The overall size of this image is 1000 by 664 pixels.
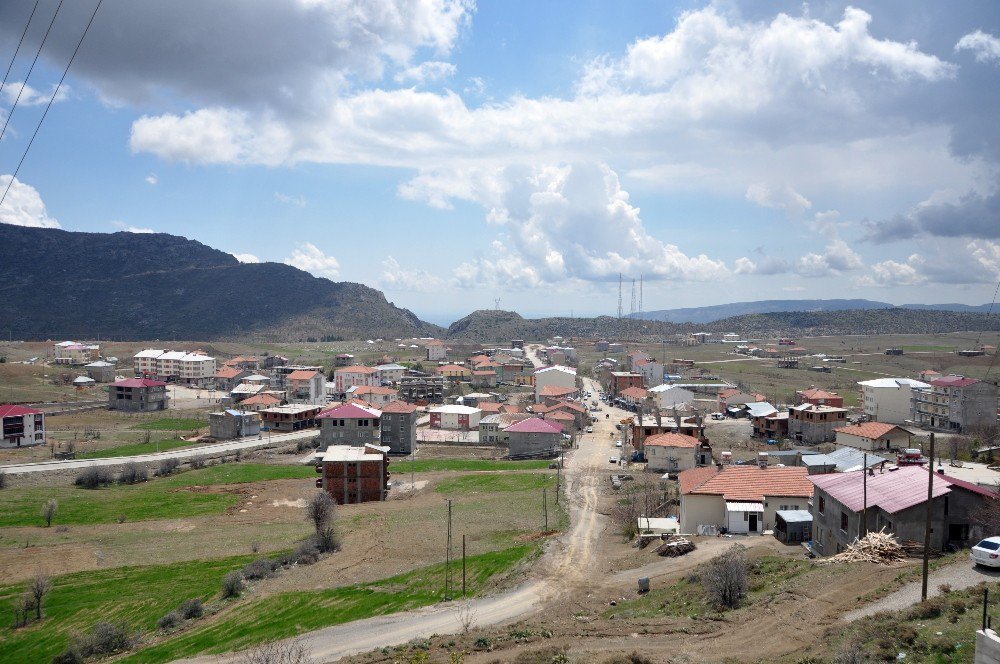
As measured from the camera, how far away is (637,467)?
52156 millimetres

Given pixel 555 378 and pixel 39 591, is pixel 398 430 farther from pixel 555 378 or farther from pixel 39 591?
pixel 39 591

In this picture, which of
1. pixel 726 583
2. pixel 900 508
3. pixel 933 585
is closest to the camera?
pixel 933 585

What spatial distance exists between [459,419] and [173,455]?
89.3 ft

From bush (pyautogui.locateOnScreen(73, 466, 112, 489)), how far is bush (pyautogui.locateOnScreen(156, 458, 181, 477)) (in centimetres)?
359

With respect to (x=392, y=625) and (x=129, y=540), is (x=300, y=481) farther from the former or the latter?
(x=392, y=625)

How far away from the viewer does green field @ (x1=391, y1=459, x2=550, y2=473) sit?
178 feet

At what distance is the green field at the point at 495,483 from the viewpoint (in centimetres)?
4655

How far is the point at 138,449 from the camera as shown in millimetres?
60406

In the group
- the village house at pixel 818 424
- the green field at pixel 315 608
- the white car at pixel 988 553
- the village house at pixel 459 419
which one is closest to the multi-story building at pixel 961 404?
the village house at pixel 818 424

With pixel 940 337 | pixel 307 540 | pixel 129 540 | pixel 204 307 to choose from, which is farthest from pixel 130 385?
pixel 940 337

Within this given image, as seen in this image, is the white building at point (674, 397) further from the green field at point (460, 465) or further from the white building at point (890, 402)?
the green field at point (460, 465)

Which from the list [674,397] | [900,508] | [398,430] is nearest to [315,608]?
[900,508]

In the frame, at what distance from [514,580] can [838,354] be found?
137091mm

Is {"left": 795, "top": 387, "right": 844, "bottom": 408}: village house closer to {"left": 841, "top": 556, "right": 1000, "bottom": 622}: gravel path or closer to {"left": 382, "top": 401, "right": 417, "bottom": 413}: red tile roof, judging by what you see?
{"left": 382, "top": 401, "right": 417, "bottom": 413}: red tile roof
